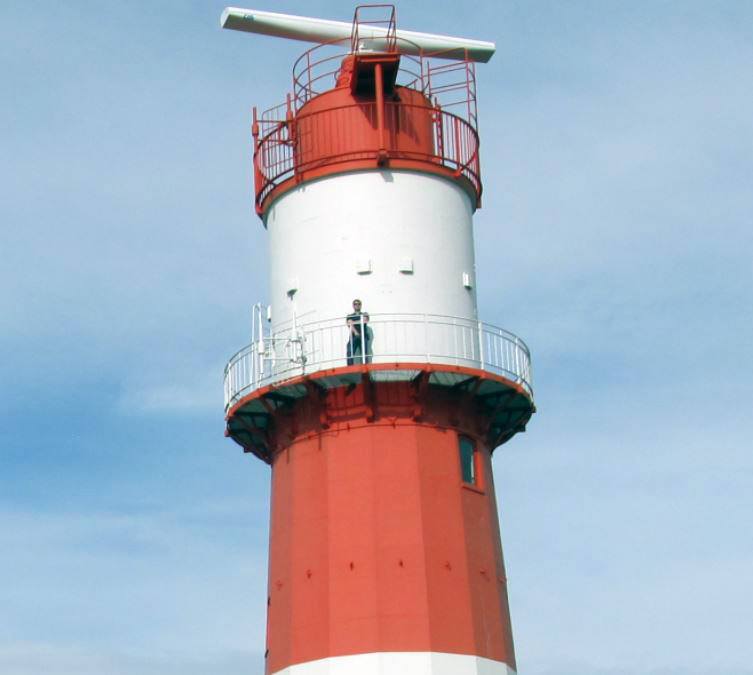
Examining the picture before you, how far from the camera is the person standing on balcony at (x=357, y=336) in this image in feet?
116

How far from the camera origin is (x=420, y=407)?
35562 mm

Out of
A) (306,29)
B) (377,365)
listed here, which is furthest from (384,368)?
(306,29)

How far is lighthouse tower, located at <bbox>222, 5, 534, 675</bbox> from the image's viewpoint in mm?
34438

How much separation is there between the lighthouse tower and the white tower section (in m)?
0.04

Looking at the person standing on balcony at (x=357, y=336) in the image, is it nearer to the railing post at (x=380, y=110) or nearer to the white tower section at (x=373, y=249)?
the white tower section at (x=373, y=249)

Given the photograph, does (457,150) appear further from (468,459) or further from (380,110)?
(468,459)

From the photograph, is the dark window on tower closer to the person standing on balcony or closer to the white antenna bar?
the person standing on balcony

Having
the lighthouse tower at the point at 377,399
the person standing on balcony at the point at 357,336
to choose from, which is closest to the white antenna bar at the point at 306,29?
the lighthouse tower at the point at 377,399

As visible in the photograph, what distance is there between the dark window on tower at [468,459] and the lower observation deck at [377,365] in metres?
0.71

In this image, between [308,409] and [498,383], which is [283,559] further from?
[498,383]

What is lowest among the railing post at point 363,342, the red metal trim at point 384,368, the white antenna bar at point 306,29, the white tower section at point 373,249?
the red metal trim at point 384,368

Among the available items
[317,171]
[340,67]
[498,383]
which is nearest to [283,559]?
[498,383]

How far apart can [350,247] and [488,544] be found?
724 cm

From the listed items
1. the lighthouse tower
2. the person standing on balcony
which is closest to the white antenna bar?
the lighthouse tower
